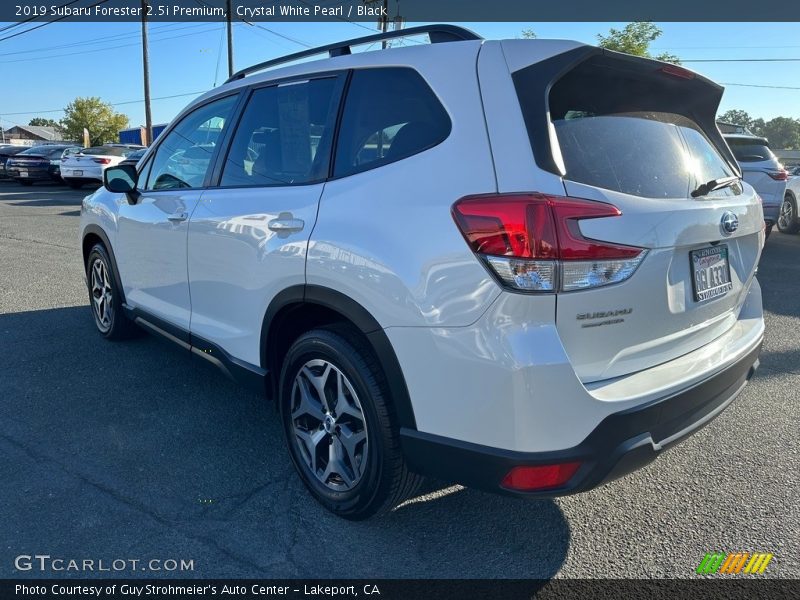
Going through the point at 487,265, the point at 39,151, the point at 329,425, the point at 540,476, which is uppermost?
the point at 39,151

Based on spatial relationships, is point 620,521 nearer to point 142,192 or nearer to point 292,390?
point 292,390

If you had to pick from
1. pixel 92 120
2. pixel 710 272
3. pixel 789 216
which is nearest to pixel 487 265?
pixel 710 272

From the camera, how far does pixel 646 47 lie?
969 inches

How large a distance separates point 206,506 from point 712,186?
8.42ft

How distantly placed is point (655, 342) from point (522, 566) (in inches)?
39.8

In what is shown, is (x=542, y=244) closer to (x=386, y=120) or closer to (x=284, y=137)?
(x=386, y=120)

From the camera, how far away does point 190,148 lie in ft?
12.4

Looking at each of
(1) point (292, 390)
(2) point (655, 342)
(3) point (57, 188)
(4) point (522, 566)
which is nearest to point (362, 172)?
(1) point (292, 390)

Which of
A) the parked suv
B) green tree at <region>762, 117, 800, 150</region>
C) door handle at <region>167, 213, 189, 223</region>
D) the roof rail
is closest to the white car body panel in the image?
door handle at <region>167, 213, 189, 223</region>

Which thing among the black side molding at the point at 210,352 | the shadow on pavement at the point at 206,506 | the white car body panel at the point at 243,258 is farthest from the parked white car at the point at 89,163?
the white car body panel at the point at 243,258

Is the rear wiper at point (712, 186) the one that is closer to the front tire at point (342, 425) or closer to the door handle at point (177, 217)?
the front tire at point (342, 425)

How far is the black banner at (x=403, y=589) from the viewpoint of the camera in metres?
2.25

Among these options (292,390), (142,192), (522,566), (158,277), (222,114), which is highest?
(222,114)

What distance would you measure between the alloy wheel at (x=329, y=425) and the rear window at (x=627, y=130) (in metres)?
1.26
